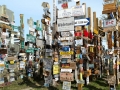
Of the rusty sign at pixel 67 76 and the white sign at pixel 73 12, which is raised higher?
the white sign at pixel 73 12

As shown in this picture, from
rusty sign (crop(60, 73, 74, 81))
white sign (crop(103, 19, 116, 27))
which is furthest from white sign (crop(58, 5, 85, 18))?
rusty sign (crop(60, 73, 74, 81))

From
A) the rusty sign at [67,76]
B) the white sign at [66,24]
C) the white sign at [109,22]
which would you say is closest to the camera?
the rusty sign at [67,76]

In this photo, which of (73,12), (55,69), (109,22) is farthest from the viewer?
(55,69)


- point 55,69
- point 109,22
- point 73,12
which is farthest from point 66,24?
point 55,69

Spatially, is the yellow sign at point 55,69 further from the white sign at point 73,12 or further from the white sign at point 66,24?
the white sign at point 73,12

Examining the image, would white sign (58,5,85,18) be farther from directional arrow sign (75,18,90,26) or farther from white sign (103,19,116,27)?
white sign (103,19,116,27)

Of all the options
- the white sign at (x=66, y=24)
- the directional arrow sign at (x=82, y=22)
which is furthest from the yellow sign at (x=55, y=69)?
the directional arrow sign at (x=82, y=22)

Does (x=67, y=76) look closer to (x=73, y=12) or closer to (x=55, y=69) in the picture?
(x=55, y=69)

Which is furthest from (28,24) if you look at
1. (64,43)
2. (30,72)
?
Result: (64,43)

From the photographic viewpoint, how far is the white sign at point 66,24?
10500 mm

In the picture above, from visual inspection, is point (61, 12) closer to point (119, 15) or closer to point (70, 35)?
point (70, 35)

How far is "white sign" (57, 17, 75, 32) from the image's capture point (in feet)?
34.4

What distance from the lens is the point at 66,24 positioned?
10656mm

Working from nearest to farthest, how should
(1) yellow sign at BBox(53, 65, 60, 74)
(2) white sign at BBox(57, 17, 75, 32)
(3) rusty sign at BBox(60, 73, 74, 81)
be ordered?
(3) rusty sign at BBox(60, 73, 74, 81) → (2) white sign at BBox(57, 17, 75, 32) → (1) yellow sign at BBox(53, 65, 60, 74)
